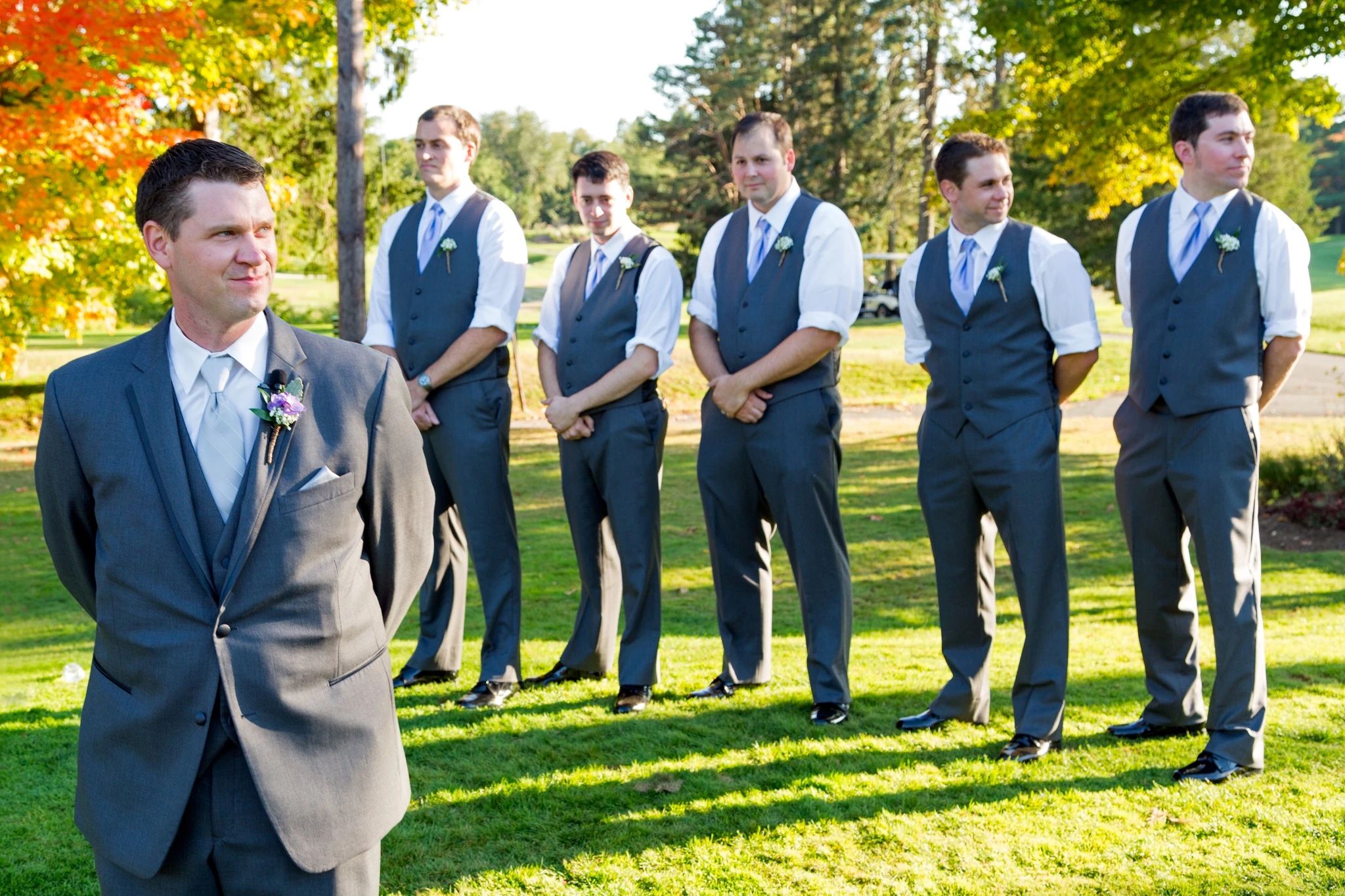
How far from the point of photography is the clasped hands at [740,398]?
18.4 feet

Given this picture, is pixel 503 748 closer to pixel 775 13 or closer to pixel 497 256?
pixel 497 256

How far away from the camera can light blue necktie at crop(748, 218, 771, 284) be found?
5738 mm

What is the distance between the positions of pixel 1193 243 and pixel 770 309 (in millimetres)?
1787

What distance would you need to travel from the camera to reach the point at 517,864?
4.09 metres

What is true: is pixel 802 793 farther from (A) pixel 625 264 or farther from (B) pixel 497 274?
(B) pixel 497 274

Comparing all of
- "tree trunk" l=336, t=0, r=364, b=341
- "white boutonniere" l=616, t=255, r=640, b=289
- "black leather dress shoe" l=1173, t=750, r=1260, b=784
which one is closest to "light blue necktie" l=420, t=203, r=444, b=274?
"white boutonniere" l=616, t=255, r=640, b=289

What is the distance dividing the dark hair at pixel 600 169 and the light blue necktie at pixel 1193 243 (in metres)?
2.51

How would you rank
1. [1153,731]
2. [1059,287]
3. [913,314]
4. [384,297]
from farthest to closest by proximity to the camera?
[384,297] < [913,314] < [1153,731] < [1059,287]

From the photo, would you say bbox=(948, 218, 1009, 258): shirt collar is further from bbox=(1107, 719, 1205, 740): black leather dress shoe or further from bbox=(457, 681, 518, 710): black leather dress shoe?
bbox=(457, 681, 518, 710): black leather dress shoe

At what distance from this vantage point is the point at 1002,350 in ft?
16.8

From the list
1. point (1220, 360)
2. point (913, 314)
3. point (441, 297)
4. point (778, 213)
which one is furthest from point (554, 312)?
point (1220, 360)

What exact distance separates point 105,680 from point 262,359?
72 cm

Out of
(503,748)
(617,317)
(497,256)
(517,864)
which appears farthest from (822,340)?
(517,864)

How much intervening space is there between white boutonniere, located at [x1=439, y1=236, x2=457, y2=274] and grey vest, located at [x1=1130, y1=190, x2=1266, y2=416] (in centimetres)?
319
